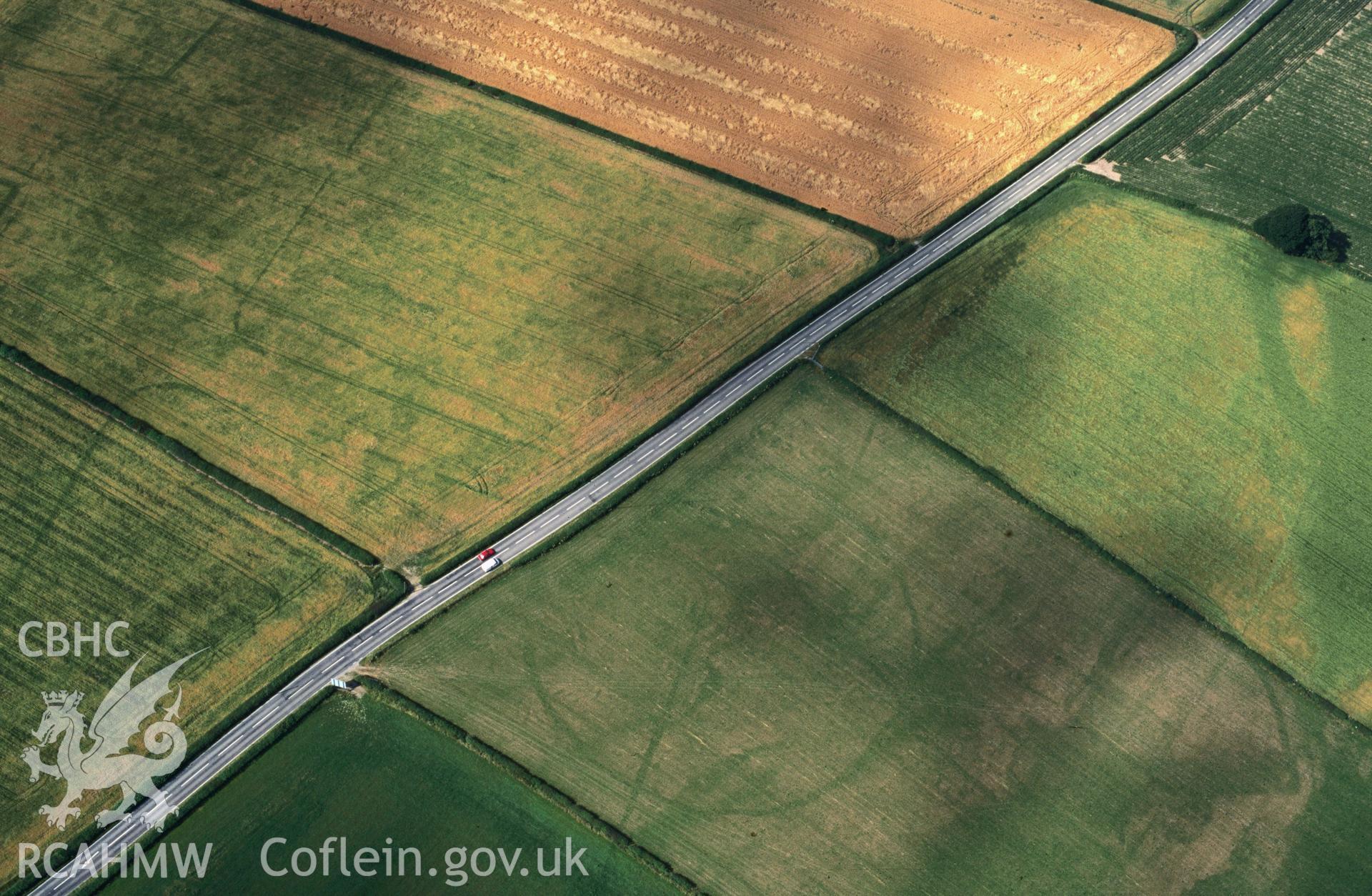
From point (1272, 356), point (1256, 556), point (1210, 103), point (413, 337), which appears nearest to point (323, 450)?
point (413, 337)

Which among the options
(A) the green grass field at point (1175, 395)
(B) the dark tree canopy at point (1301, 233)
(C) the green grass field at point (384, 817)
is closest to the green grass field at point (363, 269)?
(A) the green grass field at point (1175, 395)

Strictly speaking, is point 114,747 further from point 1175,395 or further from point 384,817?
point 1175,395

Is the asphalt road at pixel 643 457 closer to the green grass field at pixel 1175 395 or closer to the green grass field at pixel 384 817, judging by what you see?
the green grass field at pixel 1175 395

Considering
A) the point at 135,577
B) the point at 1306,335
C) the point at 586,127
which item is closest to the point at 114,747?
the point at 135,577

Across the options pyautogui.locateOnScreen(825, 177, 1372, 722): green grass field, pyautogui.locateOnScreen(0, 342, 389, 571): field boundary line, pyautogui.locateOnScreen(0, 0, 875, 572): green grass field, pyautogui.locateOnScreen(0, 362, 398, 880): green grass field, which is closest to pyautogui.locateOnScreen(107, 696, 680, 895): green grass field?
pyautogui.locateOnScreen(0, 362, 398, 880): green grass field

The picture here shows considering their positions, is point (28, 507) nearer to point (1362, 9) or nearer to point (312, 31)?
point (312, 31)

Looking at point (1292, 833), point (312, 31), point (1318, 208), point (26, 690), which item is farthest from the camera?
point (312, 31)

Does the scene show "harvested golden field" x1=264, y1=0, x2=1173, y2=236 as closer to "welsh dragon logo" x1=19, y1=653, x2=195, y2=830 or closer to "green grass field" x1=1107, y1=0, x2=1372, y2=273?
"green grass field" x1=1107, y1=0, x2=1372, y2=273
